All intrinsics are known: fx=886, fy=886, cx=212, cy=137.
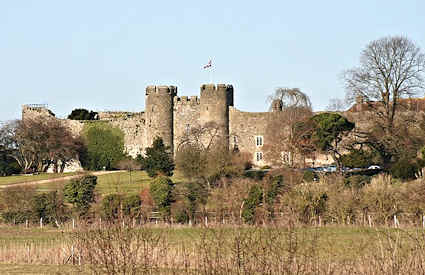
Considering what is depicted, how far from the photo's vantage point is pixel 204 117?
140ft

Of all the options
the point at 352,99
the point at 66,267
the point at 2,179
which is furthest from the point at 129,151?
the point at 66,267

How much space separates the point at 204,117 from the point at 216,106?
0.78 meters

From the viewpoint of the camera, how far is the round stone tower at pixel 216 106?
42.4 metres

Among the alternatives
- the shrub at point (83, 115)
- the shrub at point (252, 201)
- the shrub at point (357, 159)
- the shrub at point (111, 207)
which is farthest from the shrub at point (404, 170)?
the shrub at point (83, 115)

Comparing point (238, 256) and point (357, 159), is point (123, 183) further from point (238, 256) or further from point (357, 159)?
point (238, 256)

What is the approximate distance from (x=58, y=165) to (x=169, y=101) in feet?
22.0

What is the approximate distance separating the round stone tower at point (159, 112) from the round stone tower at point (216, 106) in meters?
1.84

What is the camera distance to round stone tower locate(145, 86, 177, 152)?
43.2 m

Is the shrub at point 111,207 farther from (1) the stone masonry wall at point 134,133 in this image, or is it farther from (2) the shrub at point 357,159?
(1) the stone masonry wall at point 134,133

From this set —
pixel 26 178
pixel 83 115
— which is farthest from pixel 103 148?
pixel 83 115

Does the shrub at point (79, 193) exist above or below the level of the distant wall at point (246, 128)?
below

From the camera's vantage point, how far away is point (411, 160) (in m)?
32.0

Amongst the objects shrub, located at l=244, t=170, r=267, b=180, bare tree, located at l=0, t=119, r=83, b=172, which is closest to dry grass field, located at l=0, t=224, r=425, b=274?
shrub, located at l=244, t=170, r=267, b=180

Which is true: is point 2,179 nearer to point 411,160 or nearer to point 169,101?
point 169,101
